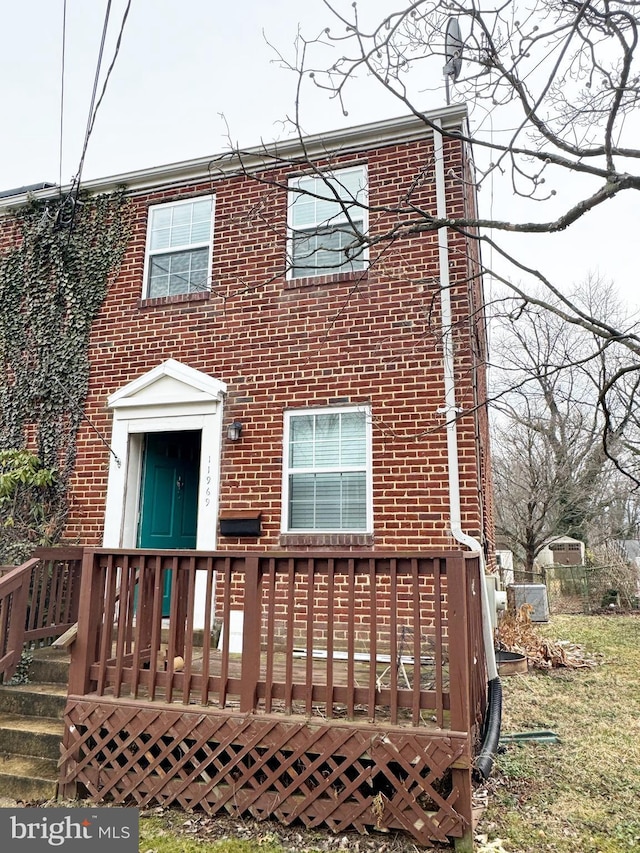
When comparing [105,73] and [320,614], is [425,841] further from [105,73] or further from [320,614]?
[105,73]

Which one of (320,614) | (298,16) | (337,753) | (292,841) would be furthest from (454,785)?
(298,16)

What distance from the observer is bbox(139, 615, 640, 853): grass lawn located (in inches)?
119

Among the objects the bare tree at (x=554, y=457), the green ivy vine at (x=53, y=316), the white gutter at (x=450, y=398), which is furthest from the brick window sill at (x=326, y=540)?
the bare tree at (x=554, y=457)

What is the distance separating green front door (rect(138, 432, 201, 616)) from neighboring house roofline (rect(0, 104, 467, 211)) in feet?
10.7

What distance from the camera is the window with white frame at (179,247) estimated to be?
687 centimetres

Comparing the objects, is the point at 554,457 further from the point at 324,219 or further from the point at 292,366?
the point at 292,366

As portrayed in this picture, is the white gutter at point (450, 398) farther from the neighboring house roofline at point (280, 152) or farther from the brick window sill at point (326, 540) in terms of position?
the brick window sill at point (326, 540)

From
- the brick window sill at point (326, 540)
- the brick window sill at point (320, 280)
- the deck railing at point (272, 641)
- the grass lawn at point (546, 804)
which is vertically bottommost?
the grass lawn at point (546, 804)

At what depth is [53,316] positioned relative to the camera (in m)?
7.20

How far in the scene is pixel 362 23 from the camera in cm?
345

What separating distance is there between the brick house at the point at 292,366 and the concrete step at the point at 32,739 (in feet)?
6.30

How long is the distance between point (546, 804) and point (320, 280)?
198 inches

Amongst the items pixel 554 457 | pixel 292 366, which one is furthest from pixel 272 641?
pixel 554 457

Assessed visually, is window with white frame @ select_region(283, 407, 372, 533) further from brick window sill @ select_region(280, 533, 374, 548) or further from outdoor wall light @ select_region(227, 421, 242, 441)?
outdoor wall light @ select_region(227, 421, 242, 441)
